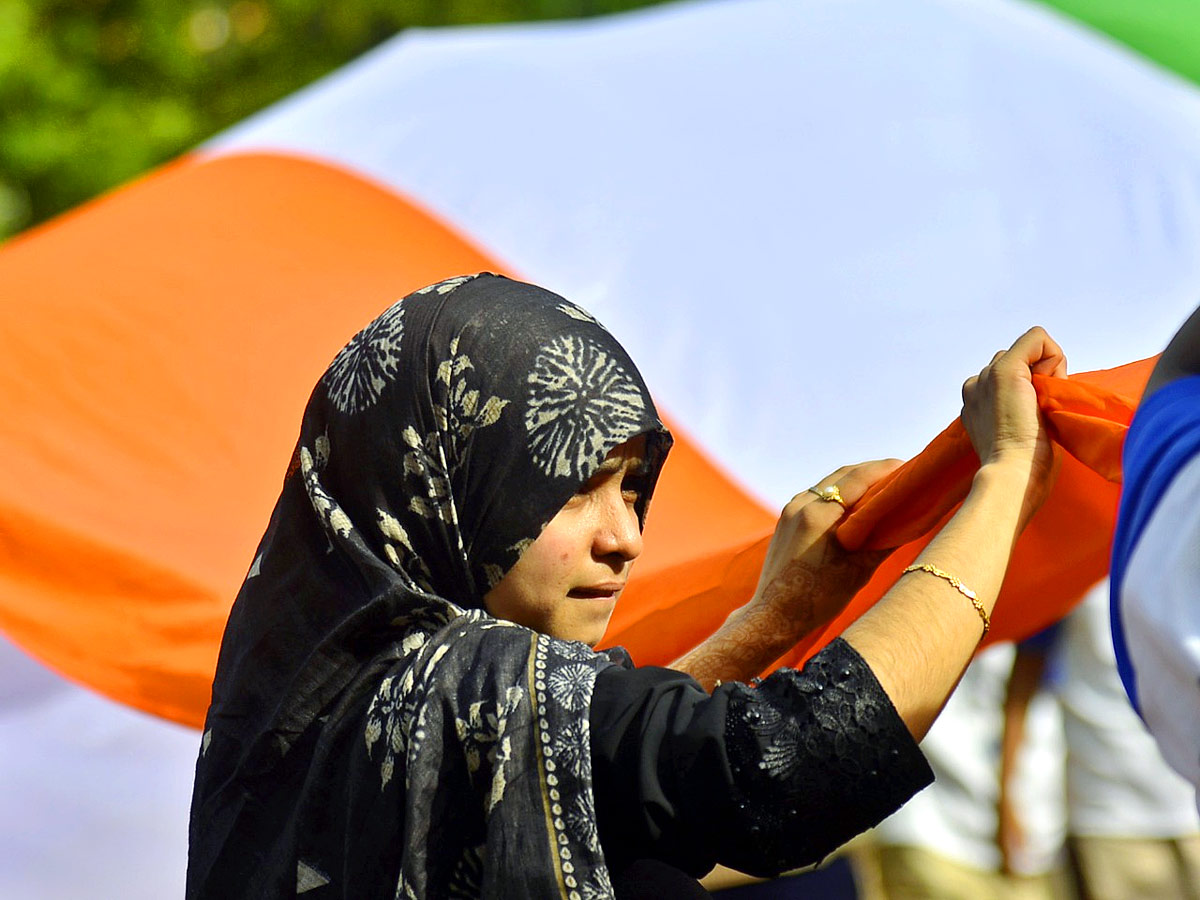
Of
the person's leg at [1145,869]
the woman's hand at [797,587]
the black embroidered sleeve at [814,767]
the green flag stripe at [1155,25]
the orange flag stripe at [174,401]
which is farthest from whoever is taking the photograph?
the green flag stripe at [1155,25]

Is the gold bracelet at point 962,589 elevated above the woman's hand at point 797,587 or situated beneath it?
elevated above

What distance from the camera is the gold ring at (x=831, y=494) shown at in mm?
1547

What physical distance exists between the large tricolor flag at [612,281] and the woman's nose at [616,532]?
18.6 inches

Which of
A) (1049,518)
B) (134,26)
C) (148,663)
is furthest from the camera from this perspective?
(134,26)

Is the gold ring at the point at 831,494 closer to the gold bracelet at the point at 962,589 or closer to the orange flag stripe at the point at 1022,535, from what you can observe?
the orange flag stripe at the point at 1022,535

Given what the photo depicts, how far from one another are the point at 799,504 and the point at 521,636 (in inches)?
19.5

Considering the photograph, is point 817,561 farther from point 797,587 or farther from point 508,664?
point 508,664

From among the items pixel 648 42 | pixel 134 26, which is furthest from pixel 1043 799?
pixel 134 26

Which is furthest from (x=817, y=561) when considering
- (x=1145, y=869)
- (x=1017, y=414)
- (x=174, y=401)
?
(x=174, y=401)

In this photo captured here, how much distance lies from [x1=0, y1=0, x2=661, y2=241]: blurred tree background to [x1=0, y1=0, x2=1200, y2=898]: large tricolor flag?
298 centimetres

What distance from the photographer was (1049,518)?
153 cm

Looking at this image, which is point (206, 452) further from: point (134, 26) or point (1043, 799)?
point (134, 26)

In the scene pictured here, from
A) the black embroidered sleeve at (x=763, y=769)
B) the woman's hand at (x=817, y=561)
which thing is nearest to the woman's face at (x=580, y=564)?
the black embroidered sleeve at (x=763, y=769)

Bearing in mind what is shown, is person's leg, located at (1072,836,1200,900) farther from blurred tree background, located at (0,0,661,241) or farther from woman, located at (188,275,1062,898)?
blurred tree background, located at (0,0,661,241)
